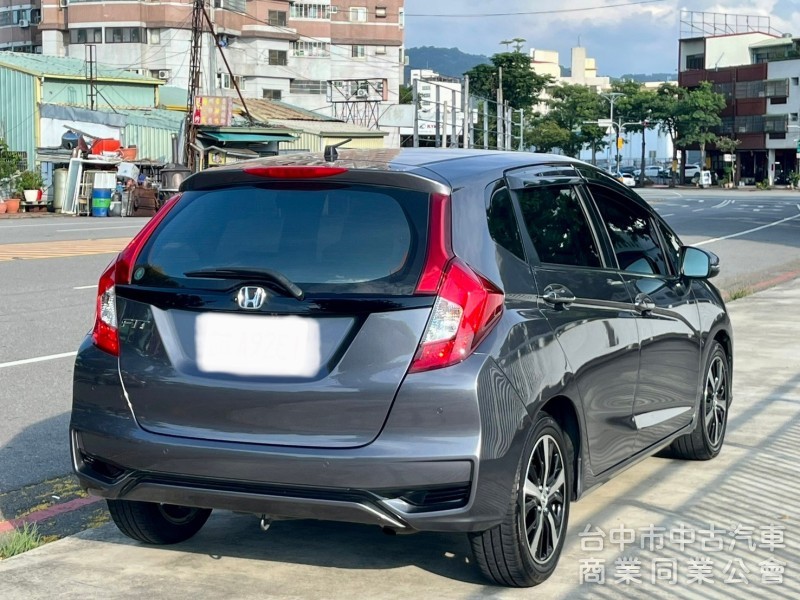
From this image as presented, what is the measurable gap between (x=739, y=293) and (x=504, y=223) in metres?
11.8

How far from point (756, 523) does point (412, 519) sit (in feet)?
Answer: 6.85

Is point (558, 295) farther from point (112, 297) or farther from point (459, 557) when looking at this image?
point (112, 297)

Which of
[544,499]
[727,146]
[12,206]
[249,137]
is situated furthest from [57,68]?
[727,146]

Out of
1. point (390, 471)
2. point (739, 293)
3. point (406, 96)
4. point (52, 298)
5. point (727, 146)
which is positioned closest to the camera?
point (390, 471)

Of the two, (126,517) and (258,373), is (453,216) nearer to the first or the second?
(258,373)

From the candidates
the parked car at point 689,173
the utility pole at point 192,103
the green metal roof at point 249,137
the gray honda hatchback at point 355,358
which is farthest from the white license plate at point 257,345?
the parked car at point 689,173

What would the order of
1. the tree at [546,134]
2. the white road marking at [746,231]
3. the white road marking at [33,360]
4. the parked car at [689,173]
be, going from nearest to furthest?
the white road marking at [33,360], the white road marking at [746,231], the parked car at [689,173], the tree at [546,134]

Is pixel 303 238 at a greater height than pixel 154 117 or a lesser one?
lesser

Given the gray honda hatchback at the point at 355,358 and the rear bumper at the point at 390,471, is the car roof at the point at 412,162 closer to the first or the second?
the gray honda hatchback at the point at 355,358

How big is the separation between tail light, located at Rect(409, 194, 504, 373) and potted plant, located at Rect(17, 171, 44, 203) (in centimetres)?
4194

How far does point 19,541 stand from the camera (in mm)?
5203

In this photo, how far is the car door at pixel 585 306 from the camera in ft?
16.1

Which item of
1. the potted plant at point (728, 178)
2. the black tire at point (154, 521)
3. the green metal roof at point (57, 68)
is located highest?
the green metal roof at point (57, 68)

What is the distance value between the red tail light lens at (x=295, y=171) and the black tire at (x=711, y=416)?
2.88 metres
